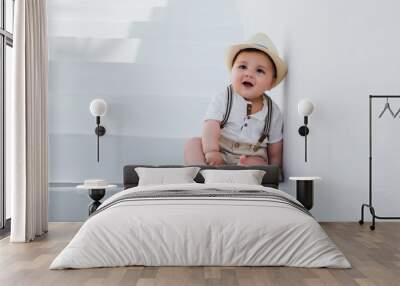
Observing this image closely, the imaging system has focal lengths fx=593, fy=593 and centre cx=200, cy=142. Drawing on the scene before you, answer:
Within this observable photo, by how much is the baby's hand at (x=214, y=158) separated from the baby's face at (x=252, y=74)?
768mm

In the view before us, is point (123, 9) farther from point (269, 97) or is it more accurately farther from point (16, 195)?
point (16, 195)

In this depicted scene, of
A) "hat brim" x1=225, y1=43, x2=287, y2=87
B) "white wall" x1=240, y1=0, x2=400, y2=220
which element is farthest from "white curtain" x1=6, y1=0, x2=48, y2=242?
"white wall" x1=240, y1=0, x2=400, y2=220

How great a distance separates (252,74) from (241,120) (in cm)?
56

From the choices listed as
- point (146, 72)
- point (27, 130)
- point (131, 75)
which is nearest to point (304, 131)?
point (146, 72)

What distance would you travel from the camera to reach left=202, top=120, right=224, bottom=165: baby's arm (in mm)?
6938

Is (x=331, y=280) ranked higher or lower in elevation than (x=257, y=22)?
lower

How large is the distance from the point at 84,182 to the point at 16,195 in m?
1.46

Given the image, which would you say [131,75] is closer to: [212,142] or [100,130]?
[100,130]

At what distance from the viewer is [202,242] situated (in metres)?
4.28

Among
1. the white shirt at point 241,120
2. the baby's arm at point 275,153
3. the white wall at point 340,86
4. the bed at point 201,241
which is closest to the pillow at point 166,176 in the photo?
the white shirt at point 241,120

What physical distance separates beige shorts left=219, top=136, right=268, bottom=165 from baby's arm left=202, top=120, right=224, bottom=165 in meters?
0.07

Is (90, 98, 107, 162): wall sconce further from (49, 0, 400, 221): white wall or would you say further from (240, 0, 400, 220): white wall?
(240, 0, 400, 220): white wall

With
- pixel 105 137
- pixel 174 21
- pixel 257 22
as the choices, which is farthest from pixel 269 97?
pixel 105 137

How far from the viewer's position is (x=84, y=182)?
6.93m
